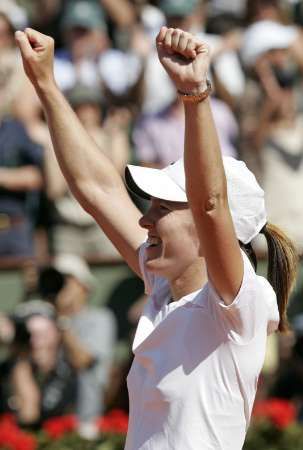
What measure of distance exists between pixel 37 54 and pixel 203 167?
0.96 m

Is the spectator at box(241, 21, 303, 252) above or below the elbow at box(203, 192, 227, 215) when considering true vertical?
below

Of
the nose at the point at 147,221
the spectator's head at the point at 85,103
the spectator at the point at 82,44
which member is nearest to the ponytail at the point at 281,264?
the nose at the point at 147,221

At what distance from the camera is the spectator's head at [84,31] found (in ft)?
32.1

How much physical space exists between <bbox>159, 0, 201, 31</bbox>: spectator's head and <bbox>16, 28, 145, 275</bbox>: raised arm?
5744mm

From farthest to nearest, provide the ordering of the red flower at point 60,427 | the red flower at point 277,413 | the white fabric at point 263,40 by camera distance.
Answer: the white fabric at point 263,40 < the red flower at point 277,413 < the red flower at point 60,427

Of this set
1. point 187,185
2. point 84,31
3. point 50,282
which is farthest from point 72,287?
point 187,185

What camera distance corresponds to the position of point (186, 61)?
10.1 feet

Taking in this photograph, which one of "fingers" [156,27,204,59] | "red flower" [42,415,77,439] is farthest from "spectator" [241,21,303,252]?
"fingers" [156,27,204,59]

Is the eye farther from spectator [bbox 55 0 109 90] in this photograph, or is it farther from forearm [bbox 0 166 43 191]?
spectator [bbox 55 0 109 90]

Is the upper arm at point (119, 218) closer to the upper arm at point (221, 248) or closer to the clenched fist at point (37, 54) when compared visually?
the clenched fist at point (37, 54)

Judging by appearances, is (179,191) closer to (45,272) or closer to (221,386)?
(221,386)

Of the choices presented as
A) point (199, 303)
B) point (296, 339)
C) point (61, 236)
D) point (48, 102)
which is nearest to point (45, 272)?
point (61, 236)

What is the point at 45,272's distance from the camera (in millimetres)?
8414

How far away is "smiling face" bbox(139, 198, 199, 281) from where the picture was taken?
3457 mm
